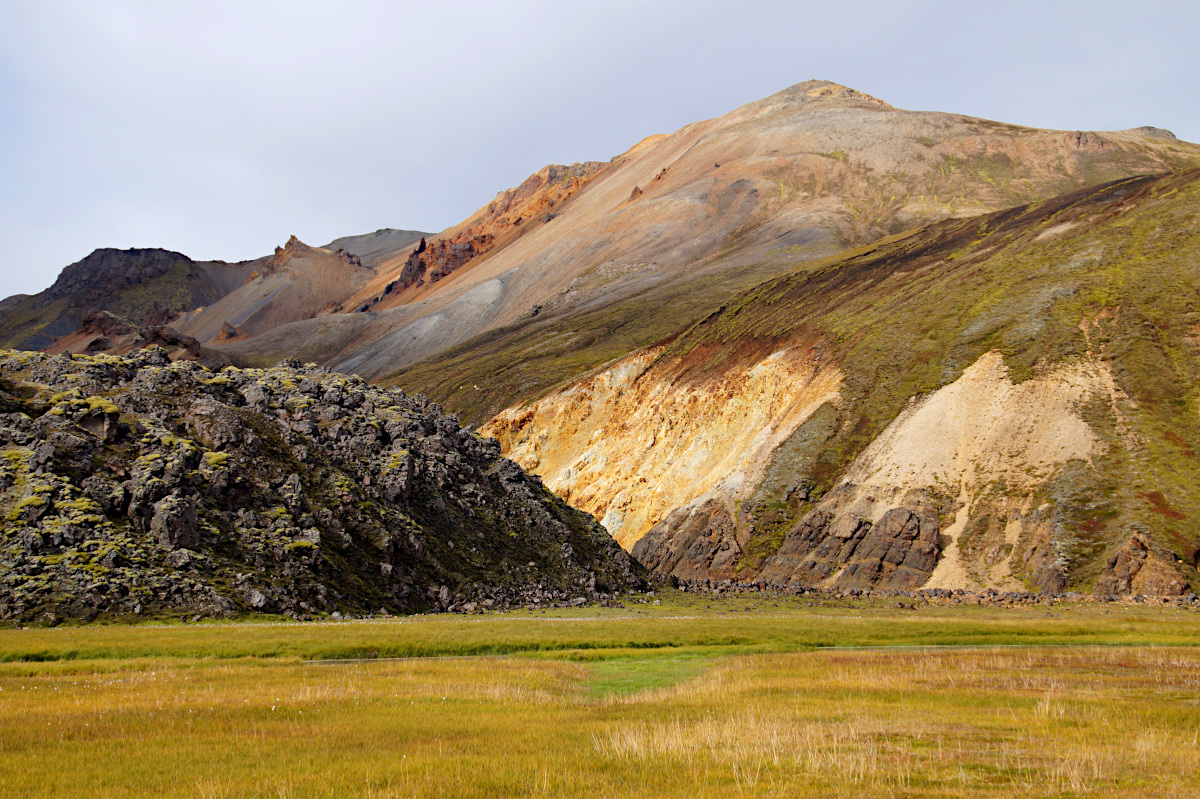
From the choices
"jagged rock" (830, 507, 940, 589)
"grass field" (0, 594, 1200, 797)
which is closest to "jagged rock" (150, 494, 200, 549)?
"grass field" (0, 594, 1200, 797)

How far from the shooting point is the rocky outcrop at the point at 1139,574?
5769 cm

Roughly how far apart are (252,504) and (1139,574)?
211 feet

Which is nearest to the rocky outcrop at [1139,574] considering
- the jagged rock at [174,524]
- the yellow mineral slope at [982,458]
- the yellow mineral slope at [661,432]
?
the yellow mineral slope at [982,458]

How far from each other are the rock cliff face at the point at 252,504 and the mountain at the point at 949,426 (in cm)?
2277

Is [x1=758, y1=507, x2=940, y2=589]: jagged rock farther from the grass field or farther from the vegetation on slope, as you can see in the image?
the grass field

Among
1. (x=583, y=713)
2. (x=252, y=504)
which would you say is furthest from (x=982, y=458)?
(x=583, y=713)

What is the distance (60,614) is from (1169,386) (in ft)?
293

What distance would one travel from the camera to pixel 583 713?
21.1m

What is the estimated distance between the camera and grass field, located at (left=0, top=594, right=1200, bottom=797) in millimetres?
13352

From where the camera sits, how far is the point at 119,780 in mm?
13352

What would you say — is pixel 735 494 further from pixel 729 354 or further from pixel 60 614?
pixel 60 614

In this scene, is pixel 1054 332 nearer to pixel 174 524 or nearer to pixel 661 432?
pixel 661 432

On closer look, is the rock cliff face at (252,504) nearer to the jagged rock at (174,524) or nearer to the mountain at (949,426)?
the jagged rock at (174,524)

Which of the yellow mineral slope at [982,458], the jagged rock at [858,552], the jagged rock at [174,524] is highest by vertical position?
the jagged rock at [174,524]
